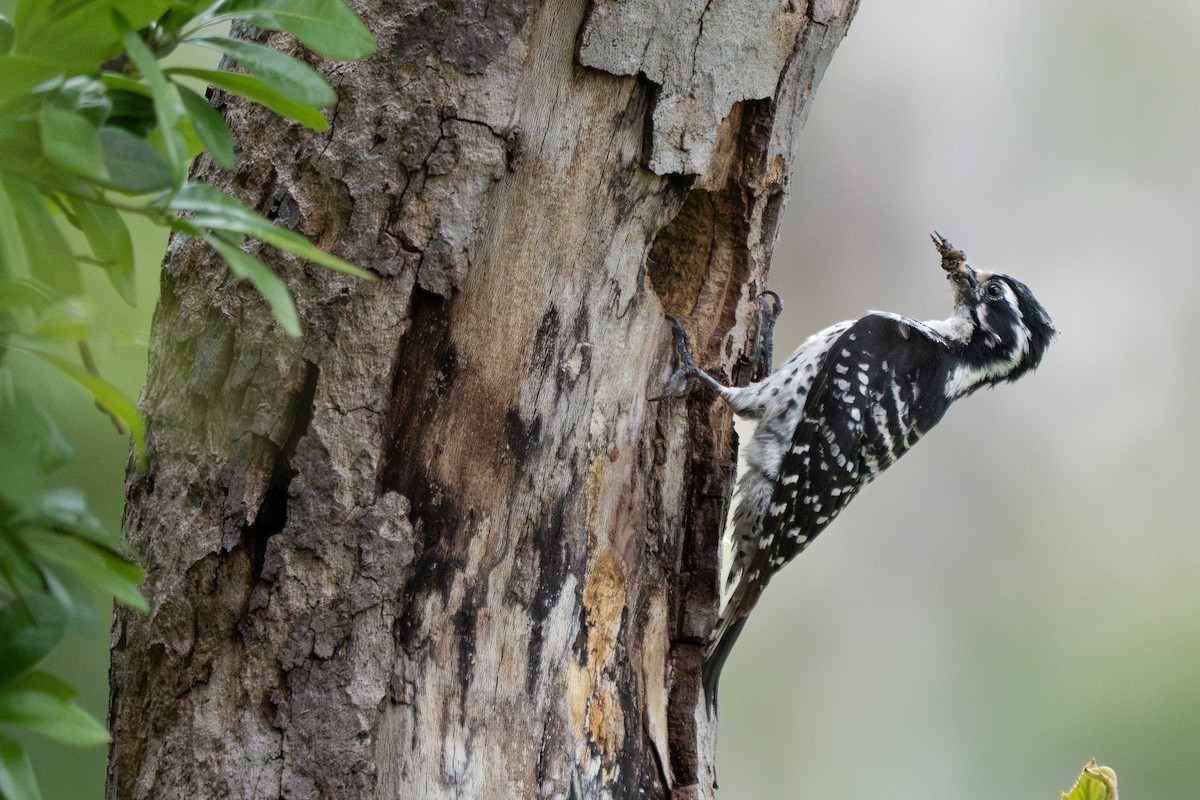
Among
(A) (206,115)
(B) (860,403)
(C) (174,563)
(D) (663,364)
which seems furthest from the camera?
(B) (860,403)

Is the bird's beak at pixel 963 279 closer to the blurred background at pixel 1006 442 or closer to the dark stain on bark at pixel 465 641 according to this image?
the blurred background at pixel 1006 442

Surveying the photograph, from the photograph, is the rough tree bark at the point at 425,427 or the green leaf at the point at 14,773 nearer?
the green leaf at the point at 14,773

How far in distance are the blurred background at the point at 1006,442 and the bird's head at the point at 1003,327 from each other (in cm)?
193

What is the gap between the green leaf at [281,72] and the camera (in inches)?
36.9

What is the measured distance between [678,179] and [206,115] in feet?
3.86

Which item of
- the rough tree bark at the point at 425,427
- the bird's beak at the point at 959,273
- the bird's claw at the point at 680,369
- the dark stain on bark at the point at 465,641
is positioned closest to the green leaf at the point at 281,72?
the rough tree bark at the point at 425,427

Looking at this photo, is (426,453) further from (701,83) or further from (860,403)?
(860,403)

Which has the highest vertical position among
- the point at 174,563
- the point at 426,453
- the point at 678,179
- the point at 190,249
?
the point at 678,179

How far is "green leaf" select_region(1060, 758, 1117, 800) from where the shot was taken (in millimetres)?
1754

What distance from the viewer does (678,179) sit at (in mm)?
1979

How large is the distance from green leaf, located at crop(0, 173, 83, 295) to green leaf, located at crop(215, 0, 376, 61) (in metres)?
0.30

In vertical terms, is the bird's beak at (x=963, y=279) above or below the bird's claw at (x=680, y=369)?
above

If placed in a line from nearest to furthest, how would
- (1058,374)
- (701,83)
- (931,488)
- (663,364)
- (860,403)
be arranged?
(701,83) → (663,364) → (860,403) → (1058,374) → (931,488)

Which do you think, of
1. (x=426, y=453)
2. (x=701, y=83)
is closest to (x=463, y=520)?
(x=426, y=453)
